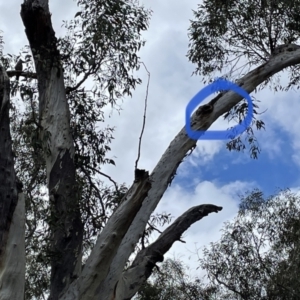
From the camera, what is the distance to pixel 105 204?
612 cm

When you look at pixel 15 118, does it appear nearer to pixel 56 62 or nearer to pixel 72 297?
pixel 56 62

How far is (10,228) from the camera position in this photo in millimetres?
4238

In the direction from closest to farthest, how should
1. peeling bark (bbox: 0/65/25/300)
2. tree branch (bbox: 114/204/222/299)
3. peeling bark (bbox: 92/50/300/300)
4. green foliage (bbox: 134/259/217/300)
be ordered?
peeling bark (bbox: 0/65/25/300) → peeling bark (bbox: 92/50/300/300) → tree branch (bbox: 114/204/222/299) → green foliage (bbox: 134/259/217/300)

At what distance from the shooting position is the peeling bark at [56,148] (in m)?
4.99

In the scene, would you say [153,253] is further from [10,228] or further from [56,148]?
[10,228]

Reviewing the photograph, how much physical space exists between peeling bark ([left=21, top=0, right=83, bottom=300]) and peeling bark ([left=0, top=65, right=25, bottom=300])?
0.69m

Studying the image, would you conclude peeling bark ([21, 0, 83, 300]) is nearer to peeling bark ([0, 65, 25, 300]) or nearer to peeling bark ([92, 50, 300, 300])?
peeling bark ([92, 50, 300, 300])

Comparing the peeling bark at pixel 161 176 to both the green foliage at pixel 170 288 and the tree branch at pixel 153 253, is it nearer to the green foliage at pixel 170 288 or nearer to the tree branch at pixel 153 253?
the tree branch at pixel 153 253

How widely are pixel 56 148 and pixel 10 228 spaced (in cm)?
140

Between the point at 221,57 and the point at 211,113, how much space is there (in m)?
3.04

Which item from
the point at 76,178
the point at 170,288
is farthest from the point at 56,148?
the point at 170,288

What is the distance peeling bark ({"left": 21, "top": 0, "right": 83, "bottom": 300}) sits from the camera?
499 cm

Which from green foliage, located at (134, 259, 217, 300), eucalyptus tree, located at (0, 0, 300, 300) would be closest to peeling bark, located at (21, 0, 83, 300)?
eucalyptus tree, located at (0, 0, 300, 300)

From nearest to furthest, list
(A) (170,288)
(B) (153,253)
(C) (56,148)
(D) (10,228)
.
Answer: (D) (10,228), (B) (153,253), (C) (56,148), (A) (170,288)
